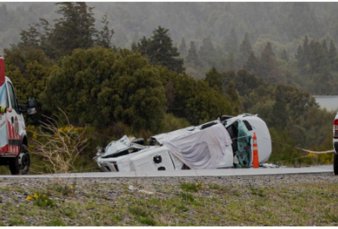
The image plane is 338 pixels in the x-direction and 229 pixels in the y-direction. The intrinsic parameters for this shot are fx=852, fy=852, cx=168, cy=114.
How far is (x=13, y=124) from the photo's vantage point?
19.0m

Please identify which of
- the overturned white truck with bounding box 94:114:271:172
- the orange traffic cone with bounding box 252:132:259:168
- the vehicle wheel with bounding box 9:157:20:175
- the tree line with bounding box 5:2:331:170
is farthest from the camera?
the tree line with bounding box 5:2:331:170

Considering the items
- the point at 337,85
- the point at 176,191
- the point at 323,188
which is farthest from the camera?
the point at 337,85

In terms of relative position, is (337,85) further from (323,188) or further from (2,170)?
(323,188)

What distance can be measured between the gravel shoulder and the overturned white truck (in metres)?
15.3

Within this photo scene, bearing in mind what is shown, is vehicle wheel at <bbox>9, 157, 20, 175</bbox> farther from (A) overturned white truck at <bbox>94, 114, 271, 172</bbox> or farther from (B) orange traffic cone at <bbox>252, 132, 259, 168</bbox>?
(B) orange traffic cone at <bbox>252, 132, 259, 168</bbox>

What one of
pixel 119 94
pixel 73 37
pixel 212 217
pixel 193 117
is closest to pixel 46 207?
pixel 212 217

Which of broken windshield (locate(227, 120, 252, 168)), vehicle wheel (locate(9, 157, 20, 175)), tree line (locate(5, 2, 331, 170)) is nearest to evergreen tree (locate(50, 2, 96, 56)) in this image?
tree line (locate(5, 2, 331, 170))

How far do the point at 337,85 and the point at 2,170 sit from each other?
544 feet

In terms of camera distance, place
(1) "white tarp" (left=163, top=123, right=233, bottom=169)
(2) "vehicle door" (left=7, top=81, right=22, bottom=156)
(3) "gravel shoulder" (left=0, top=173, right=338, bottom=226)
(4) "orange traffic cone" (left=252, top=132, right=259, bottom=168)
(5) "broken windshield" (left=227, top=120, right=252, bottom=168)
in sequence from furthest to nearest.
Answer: (1) "white tarp" (left=163, top=123, right=233, bottom=169), (5) "broken windshield" (left=227, top=120, right=252, bottom=168), (4) "orange traffic cone" (left=252, top=132, right=259, bottom=168), (2) "vehicle door" (left=7, top=81, right=22, bottom=156), (3) "gravel shoulder" (left=0, top=173, right=338, bottom=226)

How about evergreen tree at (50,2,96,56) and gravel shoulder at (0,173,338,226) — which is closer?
gravel shoulder at (0,173,338,226)

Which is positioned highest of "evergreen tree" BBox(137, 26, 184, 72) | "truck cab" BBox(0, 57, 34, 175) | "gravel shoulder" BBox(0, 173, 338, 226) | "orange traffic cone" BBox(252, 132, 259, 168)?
"evergreen tree" BBox(137, 26, 184, 72)

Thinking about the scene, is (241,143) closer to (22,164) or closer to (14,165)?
(22,164)

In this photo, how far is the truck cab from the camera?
59.4 feet

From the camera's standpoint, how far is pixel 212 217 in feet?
37.9
